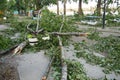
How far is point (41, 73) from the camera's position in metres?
7.19

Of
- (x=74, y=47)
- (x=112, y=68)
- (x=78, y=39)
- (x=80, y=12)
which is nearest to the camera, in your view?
(x=112, y=68)

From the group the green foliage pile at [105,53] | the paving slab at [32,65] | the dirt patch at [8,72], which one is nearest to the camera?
the dirt patch at [8,72]

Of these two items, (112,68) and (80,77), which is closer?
(80,77)

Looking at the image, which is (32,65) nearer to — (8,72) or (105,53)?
(8,72)

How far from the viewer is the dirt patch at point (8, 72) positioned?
6660mm

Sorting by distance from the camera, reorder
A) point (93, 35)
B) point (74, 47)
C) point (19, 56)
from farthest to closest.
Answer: point (93, 35) → point (74, 47) → point (19, 56)

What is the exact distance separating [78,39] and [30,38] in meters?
3.34

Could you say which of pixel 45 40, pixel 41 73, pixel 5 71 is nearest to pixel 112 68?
pixel 41 73

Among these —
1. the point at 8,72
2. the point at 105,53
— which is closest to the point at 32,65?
the point at 8,72

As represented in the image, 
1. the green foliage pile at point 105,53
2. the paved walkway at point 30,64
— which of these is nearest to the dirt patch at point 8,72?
the paved walkway at point 30,64

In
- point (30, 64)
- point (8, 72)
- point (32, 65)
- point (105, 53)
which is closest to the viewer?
point (8, 72)

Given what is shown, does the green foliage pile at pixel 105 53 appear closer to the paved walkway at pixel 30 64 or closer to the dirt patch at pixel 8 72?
the paved walkway at pixel 30 64

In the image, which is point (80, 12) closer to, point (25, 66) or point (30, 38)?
point (30, 38)

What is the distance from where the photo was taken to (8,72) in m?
7.14
